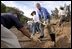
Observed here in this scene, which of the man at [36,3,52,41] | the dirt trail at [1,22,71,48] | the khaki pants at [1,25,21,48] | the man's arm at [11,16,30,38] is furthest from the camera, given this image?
the man at [36,3,52,41]

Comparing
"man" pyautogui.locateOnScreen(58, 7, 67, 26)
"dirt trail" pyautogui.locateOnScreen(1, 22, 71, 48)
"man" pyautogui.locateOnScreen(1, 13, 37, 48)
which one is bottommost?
"dirt trail" pyautogui.locateOnScreen(1, 22, 71, 48)

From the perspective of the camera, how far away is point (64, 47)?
5.30 metres

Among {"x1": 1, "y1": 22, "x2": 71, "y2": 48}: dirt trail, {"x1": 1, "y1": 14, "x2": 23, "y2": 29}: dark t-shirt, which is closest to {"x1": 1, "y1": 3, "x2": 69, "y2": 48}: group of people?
{"x1": 1, "y1": 14, "x2": 23, "y2": 29}: dark t-shirt

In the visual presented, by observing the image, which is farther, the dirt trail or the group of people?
the dirt trail

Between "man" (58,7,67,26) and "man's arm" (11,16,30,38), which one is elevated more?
"man's arm" (11,16,30,38)

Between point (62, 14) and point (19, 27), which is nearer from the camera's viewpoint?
point (19, 27)

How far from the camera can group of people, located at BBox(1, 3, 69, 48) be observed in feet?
14.6

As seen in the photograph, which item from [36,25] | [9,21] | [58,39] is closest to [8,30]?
[9,21]

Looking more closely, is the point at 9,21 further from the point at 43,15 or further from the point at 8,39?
the point at 43,15

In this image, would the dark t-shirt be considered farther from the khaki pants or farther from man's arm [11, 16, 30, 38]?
the khaki pants

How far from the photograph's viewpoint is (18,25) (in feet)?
15.5

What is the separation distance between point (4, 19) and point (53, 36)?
4.20 ft

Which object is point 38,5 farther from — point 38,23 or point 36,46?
point 36,46

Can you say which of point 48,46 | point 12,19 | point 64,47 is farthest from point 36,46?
point 12,19
